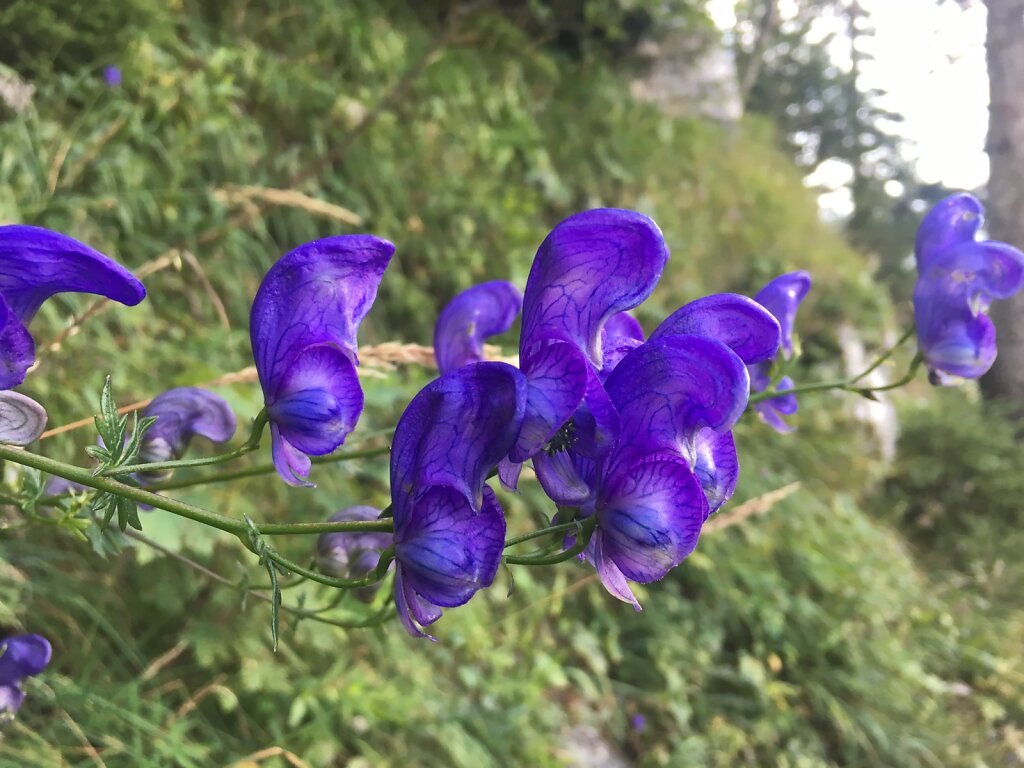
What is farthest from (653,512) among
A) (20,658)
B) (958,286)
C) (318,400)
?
(958,286)

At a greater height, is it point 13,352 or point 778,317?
point 13,352

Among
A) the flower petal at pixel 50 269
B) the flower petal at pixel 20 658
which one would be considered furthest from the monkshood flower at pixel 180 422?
the flower petal at pixel 50 269

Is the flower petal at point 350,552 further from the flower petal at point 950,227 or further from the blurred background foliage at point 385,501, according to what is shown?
the flower petal at point 950,227

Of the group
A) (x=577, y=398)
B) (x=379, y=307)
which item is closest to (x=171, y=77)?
(x=379, y=307)

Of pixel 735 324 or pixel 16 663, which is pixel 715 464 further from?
pixel 16 663

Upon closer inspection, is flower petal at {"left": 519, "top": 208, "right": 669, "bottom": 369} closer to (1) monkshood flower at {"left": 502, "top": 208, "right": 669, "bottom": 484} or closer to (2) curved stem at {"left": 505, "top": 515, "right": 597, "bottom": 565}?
(1) monkshood flower at {"left": 502, "top": 208, "right": 669, "bottom": 484}

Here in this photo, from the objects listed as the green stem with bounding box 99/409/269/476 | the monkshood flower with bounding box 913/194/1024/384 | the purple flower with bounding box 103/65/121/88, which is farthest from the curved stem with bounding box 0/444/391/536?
the purple flower with bounding box 103/65/121/88
